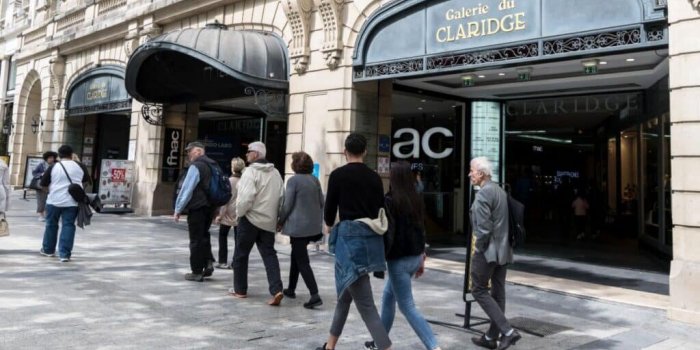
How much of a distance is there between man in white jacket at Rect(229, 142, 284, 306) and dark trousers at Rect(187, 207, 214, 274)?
0.93 metres

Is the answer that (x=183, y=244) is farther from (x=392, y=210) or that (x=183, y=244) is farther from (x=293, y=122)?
(x=392, y=210)

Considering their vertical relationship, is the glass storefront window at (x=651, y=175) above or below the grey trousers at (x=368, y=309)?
above

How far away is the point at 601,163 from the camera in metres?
18.1

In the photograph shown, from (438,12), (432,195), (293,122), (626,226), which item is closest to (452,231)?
(432,195)

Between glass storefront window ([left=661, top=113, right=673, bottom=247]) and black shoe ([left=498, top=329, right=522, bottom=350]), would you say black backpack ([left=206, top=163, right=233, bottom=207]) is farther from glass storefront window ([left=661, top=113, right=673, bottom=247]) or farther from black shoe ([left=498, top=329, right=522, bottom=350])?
glass storefront window ([left=661, top=113, right=673, bottom=247])

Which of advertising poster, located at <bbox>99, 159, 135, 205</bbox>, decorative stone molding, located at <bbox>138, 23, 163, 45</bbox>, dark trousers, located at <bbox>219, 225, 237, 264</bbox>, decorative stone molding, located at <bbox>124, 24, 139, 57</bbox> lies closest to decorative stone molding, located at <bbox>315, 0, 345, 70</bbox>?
dark trousers, located at <bbox>219, 225, 237, 264</bbox>

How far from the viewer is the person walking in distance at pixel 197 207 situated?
6648 mm

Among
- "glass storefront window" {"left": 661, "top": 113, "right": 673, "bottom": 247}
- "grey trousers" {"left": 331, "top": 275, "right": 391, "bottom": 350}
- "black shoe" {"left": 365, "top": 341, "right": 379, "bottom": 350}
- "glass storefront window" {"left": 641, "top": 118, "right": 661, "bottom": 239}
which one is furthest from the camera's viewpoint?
"glass storefront window" {"left": 641, "top": 118, "right": 661, "bottom": 239}

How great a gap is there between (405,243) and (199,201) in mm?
3533

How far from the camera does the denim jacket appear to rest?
398 cm

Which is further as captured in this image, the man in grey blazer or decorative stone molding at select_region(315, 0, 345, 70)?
decorative stone molding at select_region(315, 0, 345, 70)

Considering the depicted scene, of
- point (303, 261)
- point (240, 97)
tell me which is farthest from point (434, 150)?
point (303, 261)

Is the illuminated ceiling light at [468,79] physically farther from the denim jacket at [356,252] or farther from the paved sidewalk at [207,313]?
the denim jacket at [356,252]

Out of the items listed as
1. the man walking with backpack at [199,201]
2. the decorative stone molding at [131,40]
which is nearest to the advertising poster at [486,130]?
the man walking with backpack at [199,201]
